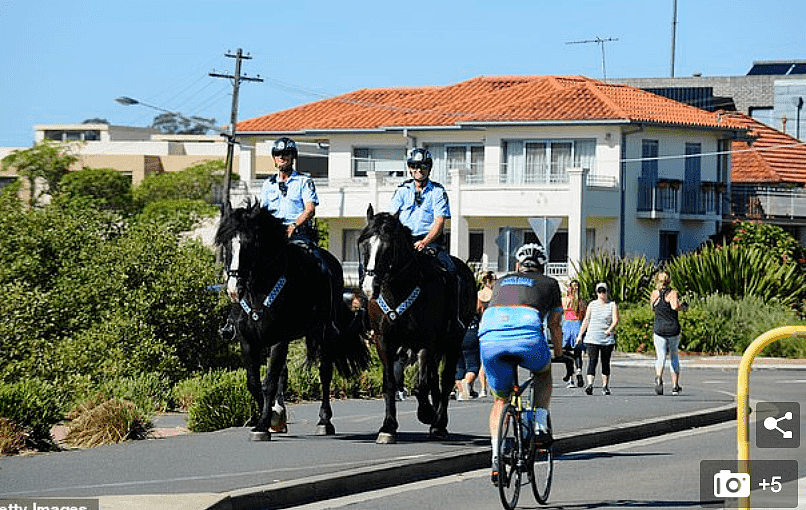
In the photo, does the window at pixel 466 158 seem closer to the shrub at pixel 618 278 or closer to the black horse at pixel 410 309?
the shrub at pixel 618 278

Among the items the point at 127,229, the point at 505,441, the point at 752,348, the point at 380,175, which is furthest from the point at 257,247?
the point at 380,175

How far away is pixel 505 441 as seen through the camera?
38.1 ft

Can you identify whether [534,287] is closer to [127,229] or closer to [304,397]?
[304,397]

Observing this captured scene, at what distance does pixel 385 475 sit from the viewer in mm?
13273

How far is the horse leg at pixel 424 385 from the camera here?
50.2ft

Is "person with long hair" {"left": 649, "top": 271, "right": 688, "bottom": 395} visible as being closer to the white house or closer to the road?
the road

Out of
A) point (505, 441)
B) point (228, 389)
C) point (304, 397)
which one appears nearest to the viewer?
point (505, 441)

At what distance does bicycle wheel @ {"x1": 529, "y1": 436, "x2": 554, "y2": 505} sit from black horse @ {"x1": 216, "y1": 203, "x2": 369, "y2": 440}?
11.3ft

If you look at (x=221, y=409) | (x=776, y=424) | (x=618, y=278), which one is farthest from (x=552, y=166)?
(x=221, y=409)

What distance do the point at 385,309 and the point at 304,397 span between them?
22.7ft

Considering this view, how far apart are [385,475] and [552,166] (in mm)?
44215

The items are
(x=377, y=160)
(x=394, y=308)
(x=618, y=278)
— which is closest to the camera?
(x=394, y=308)

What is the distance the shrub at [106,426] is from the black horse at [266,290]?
4.31ft

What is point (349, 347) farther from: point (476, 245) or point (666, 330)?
point (476, 245)
